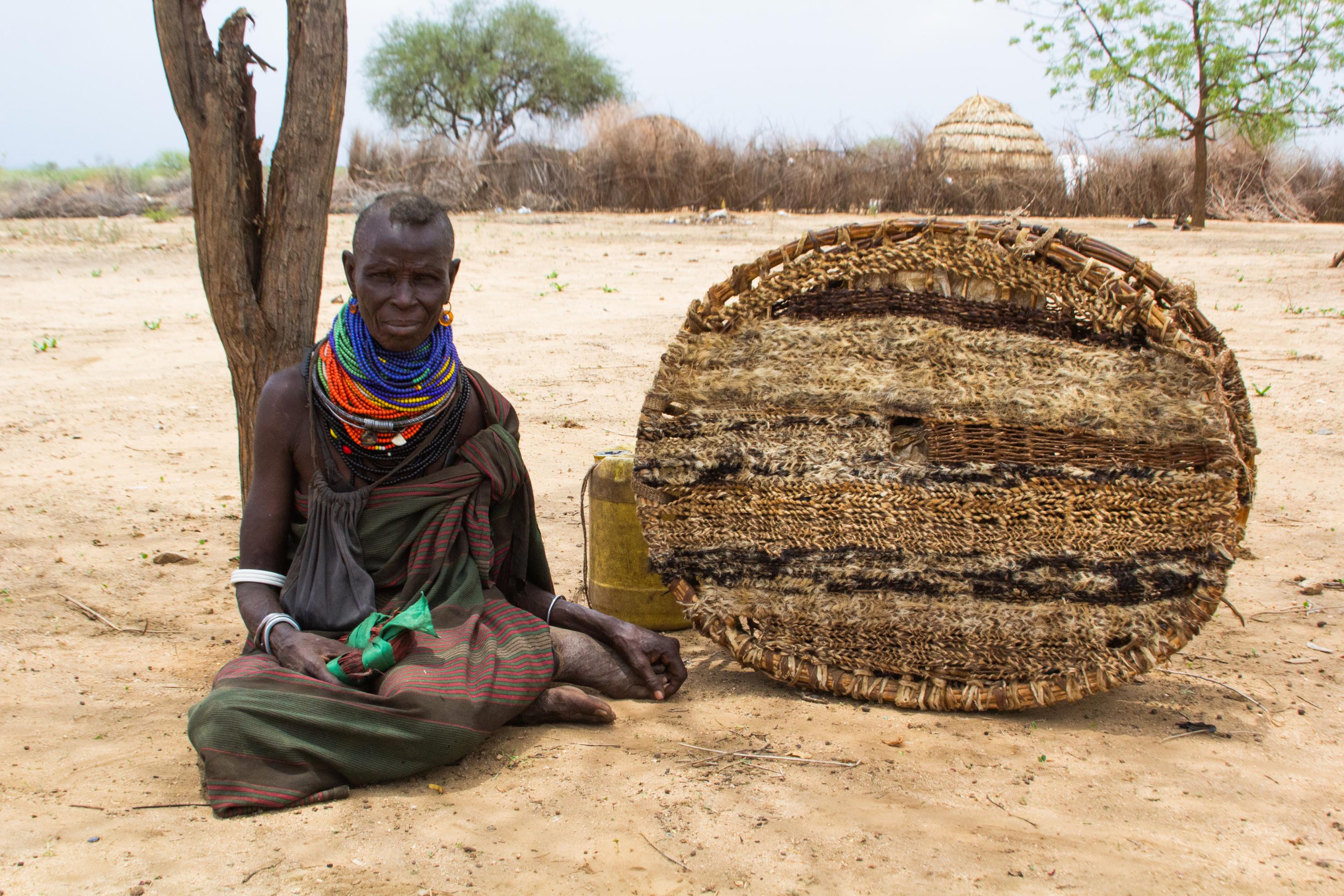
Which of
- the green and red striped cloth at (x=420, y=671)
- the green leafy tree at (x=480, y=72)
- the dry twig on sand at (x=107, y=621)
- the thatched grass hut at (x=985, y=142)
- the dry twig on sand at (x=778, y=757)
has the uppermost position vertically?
the green leafy tree at (x=480, y=72)

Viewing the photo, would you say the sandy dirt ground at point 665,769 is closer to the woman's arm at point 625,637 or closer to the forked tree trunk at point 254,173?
the woman's arm at point 625,637

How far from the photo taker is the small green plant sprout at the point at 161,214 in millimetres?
13391

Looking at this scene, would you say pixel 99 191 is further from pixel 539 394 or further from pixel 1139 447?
pixel 1139 447

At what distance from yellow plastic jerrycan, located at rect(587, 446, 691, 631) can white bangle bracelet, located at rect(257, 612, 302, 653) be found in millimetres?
978

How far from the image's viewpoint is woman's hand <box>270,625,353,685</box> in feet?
7.33

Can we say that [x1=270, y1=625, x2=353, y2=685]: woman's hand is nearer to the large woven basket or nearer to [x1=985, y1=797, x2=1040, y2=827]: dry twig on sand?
the large woven basket

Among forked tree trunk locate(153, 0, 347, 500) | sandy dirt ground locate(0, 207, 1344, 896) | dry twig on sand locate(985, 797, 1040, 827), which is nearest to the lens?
sandy dirt ground locate(0, 207, 1344, 896)

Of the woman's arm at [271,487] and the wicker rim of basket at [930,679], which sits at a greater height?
the woman's arm at [271,487]

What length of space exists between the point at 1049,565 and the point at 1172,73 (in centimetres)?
1361

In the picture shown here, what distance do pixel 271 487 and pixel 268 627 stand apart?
33 centimetres

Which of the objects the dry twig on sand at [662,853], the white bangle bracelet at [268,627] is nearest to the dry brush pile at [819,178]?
the white bangle bracelet at [268,627]

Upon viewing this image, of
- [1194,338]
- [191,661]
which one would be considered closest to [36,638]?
[191,661]

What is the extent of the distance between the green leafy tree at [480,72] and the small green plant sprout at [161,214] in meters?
14.7

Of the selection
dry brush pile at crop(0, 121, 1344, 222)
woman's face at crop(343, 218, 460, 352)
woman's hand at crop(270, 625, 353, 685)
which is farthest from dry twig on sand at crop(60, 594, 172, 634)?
dry brush pile at crop(0, 121, 1344, 222)
